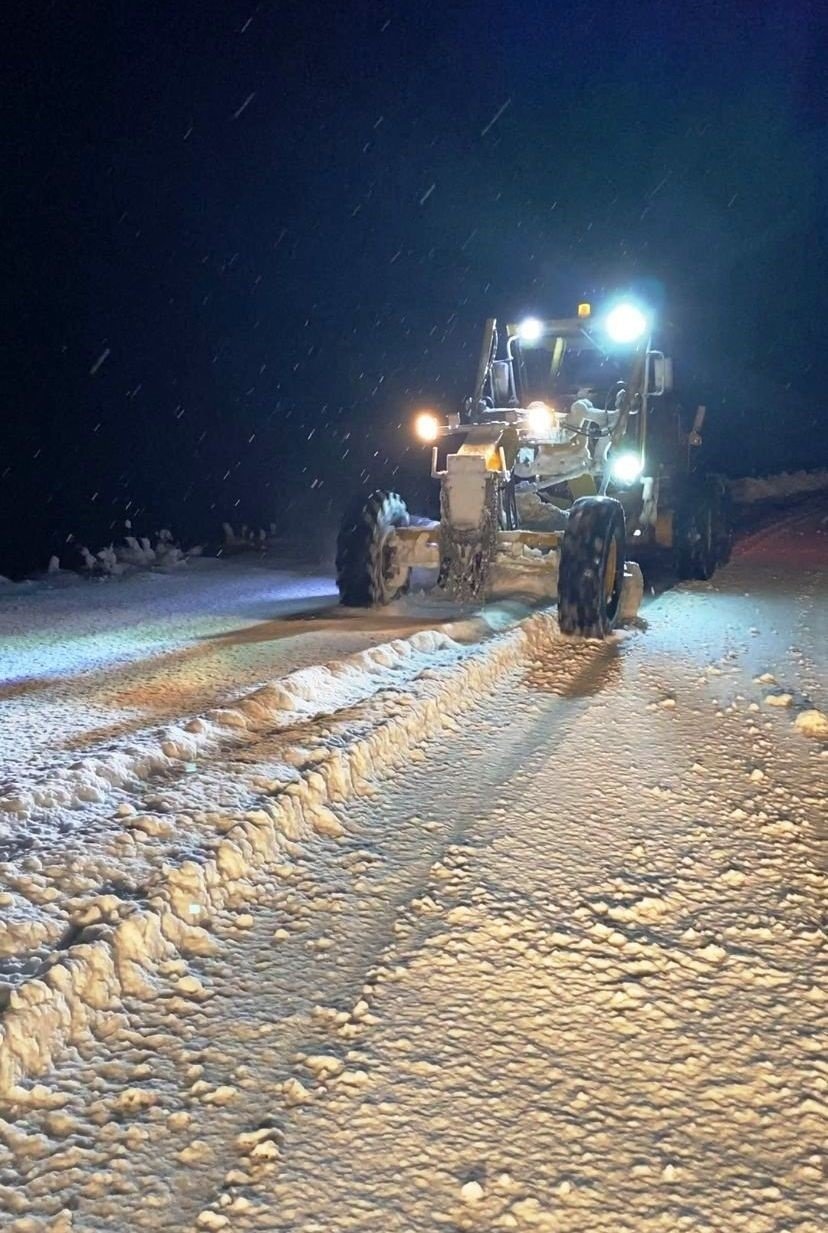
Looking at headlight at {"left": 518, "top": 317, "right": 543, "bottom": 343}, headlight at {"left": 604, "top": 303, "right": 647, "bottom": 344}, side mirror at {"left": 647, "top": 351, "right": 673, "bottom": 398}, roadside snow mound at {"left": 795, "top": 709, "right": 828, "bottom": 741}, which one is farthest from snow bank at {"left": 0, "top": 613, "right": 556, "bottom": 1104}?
headlight at {"left": 518, "top": 317, "right": 543, "bottom": 343}

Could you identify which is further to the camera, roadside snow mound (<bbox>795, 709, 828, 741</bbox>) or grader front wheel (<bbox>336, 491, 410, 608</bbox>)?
grader front wheel (<bbox>336, 491, 410, 608</bbox>)

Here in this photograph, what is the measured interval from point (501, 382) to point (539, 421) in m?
1.46

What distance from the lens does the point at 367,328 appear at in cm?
5675

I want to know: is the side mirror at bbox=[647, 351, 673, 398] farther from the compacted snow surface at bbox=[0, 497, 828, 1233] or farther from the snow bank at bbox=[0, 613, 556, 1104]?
the compacted snow surface at bbox=[0, 497, 828, 1233]

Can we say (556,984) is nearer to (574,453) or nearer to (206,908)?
(206,908)

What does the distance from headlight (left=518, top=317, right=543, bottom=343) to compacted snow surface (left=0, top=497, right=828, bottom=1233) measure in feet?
19.1

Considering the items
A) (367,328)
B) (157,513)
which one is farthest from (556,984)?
(367,328)

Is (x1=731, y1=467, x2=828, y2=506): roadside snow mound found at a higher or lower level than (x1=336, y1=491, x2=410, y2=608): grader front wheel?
higher

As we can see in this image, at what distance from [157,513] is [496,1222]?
25505mm

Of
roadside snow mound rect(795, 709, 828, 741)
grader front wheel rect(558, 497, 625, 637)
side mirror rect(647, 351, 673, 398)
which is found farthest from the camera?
side mirror rect(647, 351, 673, 398)

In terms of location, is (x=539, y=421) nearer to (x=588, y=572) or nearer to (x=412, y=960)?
(x=588, y=572)

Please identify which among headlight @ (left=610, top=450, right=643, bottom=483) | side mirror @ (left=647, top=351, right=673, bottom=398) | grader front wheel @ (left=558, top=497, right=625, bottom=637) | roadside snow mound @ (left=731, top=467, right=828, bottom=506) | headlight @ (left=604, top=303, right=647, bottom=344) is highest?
headlight @ (left=604, top=303, right=647, bottom=344)

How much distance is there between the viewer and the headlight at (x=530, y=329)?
1031 centimetres

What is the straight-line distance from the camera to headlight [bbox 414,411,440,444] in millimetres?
8812
